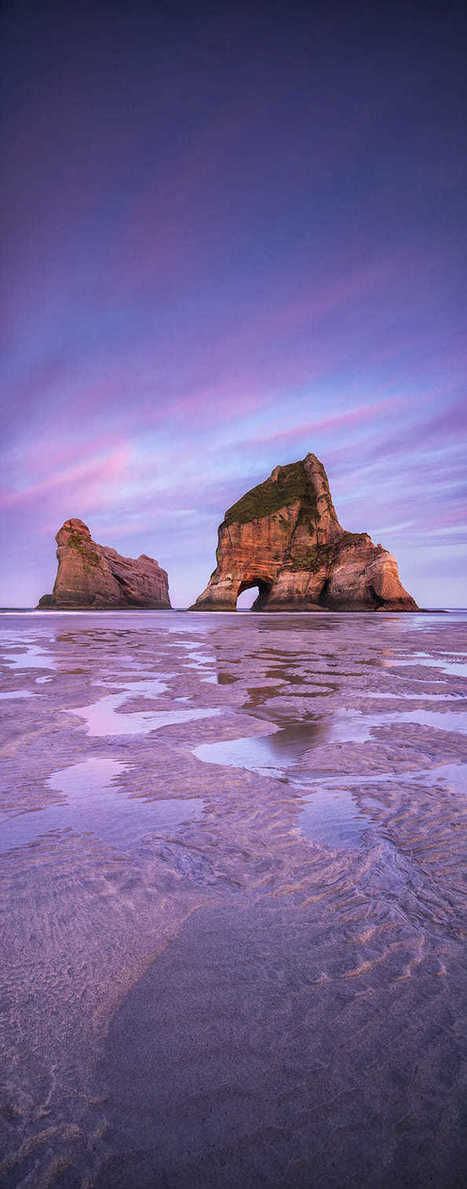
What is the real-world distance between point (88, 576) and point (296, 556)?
36.2 m

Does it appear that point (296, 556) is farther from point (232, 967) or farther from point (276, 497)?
point (232, 967)

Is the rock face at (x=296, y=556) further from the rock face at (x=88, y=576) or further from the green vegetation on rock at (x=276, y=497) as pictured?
the rock face at (x=88, y=576)

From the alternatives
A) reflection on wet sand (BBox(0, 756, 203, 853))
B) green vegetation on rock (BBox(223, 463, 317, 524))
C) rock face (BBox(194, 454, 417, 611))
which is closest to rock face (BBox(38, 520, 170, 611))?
rock face (BBox(194, 454, 417, 611))

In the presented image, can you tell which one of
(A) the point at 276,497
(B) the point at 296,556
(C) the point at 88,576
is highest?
(A) the point at 276,497

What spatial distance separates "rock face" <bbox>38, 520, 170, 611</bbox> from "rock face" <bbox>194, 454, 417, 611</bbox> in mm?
21290

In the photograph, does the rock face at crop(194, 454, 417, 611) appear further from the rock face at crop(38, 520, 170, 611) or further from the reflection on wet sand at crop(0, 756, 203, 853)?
the reflection on wet sand at crop(0, 756, 203, 853)

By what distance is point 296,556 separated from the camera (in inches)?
2579

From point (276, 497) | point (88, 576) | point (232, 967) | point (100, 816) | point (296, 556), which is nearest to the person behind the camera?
point (232, 967)

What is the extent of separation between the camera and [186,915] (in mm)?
1879

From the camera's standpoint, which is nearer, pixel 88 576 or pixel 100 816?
pixel 100 816

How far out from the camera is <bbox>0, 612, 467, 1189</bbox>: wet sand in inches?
41.6

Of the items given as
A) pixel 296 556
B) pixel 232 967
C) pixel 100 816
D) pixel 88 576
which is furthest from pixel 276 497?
pixel 232 967

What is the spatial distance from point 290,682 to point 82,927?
19.3 feet

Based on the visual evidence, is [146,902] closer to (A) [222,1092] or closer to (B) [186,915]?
(B) [186,915]
